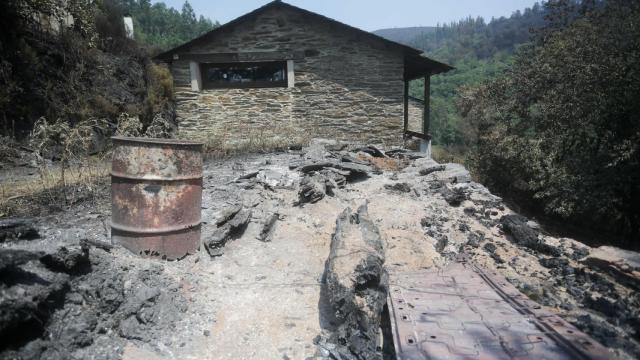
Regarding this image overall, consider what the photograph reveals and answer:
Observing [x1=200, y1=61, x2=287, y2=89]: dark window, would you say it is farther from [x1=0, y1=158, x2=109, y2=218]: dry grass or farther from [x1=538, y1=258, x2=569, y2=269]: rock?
[x1=538, y1=258, x2=569, y2=269]: rock

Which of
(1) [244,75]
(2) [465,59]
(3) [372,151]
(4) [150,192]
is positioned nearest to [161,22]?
(1) [244,75]

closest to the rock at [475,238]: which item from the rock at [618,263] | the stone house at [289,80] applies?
the rock at [618,263]

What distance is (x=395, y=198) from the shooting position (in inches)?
247

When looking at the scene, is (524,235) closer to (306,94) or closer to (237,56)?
(306,94)

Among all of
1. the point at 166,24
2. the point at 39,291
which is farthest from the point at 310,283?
the point at 166,24

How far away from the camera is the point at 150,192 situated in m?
3.79

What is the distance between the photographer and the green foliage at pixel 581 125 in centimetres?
914

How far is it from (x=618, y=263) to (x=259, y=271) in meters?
4.19

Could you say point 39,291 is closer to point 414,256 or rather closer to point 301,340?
point 301,340

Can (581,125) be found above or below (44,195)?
above

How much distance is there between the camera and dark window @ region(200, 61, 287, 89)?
1129 cm

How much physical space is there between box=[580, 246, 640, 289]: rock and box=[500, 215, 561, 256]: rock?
40 centimetres

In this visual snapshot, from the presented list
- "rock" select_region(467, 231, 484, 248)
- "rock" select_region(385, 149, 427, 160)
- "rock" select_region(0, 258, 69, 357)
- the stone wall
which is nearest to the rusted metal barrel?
"rock" select_region(0, 258, 69, 357)

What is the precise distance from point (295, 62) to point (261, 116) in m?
1.91
